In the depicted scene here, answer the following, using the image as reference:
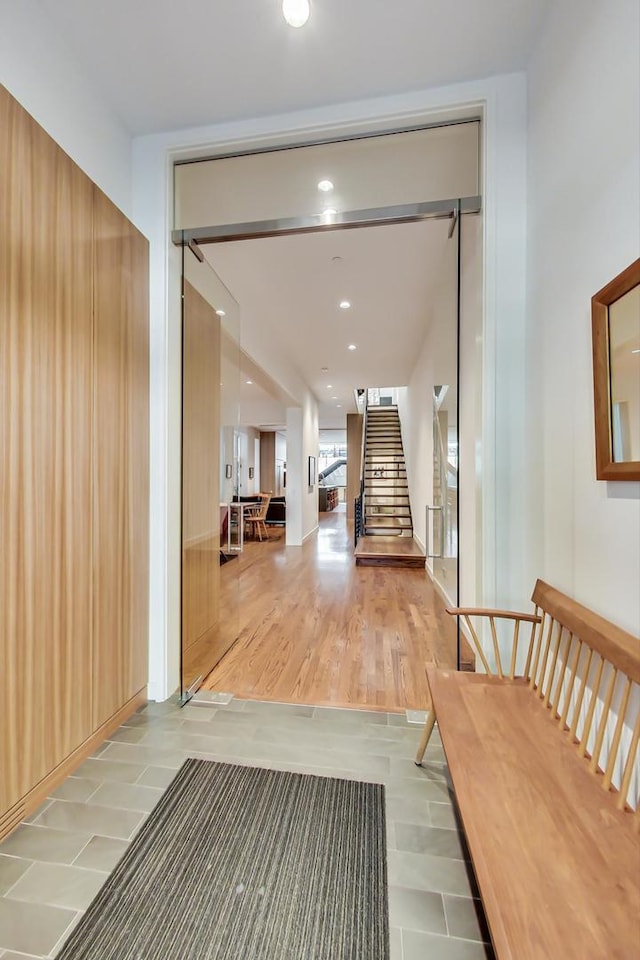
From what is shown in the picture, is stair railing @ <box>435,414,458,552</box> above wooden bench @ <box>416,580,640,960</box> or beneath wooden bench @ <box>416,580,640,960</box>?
above

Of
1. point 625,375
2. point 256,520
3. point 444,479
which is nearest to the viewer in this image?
point 625,375

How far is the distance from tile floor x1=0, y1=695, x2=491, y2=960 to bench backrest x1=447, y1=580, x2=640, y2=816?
572 mm

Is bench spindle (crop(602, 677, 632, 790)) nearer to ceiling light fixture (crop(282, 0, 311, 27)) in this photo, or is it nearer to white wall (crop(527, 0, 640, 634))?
white wall (crop(527, 0, 640, 634))

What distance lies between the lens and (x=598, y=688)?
1304mm

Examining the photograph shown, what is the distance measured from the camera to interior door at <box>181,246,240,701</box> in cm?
260

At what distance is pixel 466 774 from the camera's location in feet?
3.91

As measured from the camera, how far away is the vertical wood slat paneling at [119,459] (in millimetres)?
1955

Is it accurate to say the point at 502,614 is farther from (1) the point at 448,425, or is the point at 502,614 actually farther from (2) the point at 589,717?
(1) the point at 448,425

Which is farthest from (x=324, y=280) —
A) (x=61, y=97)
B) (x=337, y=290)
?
(x=61, y=97)

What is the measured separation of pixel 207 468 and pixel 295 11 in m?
2.39

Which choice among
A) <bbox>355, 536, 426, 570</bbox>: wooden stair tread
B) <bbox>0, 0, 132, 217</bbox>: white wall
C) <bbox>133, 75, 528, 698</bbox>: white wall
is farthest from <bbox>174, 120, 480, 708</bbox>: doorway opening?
<bbox>0, 0, 132, 217</bbox>: white wall

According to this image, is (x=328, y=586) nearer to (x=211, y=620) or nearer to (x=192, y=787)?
(x=211, y=620)

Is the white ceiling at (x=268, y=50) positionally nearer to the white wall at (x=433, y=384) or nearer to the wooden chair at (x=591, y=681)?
the white wall at (x=433, y=384)

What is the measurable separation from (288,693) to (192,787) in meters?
0.83
